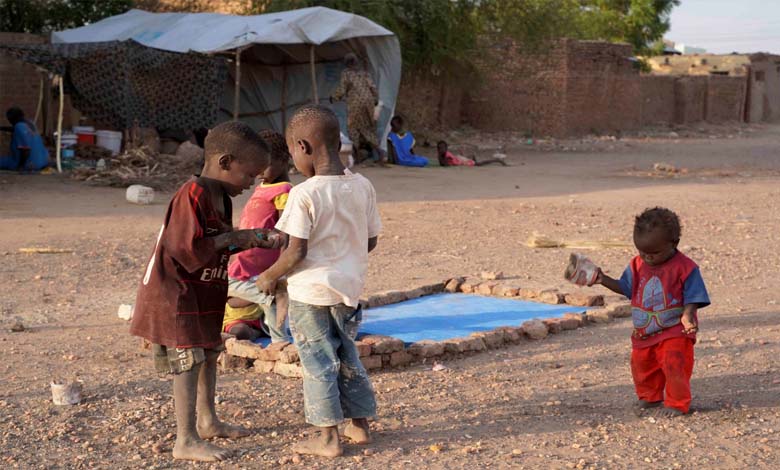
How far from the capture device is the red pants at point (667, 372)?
4191 mm

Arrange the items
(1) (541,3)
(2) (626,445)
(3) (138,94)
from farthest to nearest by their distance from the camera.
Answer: (1) (541,3), (3) (138,94), (2) (626,445)

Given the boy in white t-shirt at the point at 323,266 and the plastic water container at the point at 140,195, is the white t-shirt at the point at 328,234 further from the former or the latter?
the plastic water container at the point at 140,195

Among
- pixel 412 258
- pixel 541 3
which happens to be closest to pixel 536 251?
pixel 412 258

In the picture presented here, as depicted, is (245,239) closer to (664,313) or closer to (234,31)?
(664,313)

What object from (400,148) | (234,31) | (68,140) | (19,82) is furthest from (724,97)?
(68,140)

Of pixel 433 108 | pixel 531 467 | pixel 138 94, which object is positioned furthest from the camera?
pixel 433 108

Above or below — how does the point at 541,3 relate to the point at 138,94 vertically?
above

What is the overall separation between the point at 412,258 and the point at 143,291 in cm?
460

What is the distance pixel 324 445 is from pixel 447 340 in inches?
64.3

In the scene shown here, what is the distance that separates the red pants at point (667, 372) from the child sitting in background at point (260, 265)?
1.73m

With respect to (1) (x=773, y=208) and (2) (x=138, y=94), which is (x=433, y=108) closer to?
(2) (x=138, y=94)

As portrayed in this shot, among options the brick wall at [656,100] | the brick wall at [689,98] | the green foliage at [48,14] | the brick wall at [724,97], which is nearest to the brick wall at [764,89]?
the brick wall at [724,97]

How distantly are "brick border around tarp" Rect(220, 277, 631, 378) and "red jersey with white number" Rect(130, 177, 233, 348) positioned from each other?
115cm

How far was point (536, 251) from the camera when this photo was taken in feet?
27.7
